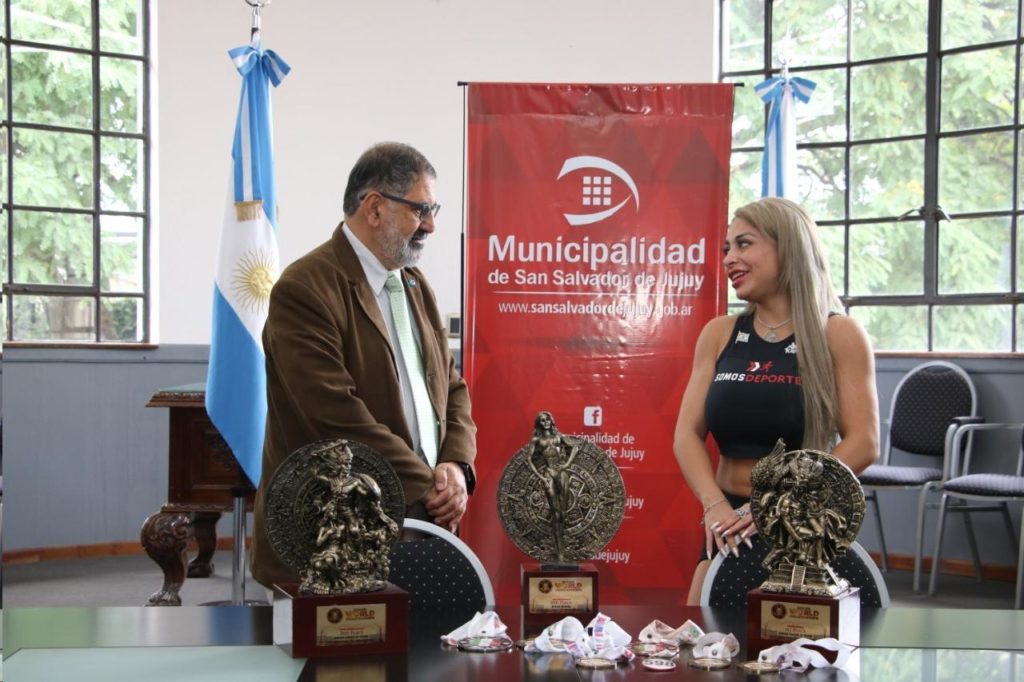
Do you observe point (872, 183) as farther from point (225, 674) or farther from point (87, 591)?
point (225, 674)

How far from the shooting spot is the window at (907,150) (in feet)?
19.0

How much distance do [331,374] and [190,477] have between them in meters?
1.84

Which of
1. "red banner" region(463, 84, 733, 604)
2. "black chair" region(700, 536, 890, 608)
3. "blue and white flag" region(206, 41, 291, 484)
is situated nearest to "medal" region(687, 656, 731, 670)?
"black chair" region(700, 536, 890, 608)

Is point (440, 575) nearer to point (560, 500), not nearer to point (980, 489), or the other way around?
point (560, 500)

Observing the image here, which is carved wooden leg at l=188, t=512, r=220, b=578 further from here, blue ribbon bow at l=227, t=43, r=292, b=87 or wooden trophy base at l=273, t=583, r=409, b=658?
wooden trophy base at l=273, t=583, r=409, b=658

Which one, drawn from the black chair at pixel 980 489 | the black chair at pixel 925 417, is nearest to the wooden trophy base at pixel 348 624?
the black chair at pixel 980 489

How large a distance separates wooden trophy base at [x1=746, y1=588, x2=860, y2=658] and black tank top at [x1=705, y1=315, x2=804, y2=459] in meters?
0.92

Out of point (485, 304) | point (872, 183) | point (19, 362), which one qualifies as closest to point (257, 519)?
point (485, 304)

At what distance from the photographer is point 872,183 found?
6117mm

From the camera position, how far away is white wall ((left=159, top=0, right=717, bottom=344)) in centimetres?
612

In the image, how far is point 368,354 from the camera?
2.50 m

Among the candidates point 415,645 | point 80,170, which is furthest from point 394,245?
point 80,170

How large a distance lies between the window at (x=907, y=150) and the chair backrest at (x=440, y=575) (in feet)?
14.3

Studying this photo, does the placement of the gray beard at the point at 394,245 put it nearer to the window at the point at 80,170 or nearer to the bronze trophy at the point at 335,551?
the bronze trophy at the point at 335,551
